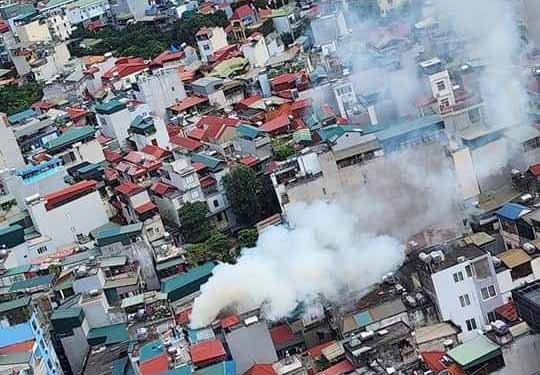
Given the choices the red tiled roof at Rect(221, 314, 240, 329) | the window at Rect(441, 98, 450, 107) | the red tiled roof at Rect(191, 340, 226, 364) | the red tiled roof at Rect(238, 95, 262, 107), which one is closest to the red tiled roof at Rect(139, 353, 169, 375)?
the red tiled roof at Rect(191, 340, 226, 364)

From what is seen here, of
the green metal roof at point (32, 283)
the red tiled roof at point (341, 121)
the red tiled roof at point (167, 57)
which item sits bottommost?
the green metal roof at point (32, 283)

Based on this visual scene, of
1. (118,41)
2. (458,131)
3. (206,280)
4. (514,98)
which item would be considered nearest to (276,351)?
(206,280)

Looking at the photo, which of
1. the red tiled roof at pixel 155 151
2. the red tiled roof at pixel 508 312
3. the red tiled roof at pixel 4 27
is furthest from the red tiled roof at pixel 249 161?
the red tiled roof at pixel 4 27

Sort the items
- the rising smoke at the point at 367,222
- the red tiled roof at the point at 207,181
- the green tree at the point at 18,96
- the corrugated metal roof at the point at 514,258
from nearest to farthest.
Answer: the corrugated metal roof at the point at 514,258 < the rising smoke at the point at 367,222 < the red tiled roof at the point at 207,181 < the green tree at the point at 18,96

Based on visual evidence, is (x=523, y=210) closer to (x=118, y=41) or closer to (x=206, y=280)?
(x=206, y=280)

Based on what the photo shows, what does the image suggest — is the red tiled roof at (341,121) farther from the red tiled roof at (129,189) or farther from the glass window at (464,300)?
the glass window at (464,300)

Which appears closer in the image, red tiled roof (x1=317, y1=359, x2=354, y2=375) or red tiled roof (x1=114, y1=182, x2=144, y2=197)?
red tiled roof (x1=317, y1=359, x2=354, y2=375)

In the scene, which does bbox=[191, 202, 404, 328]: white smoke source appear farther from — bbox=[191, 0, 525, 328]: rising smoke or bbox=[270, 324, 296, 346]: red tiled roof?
bbox=[270, 324, 296, 346]: red tiled roof
